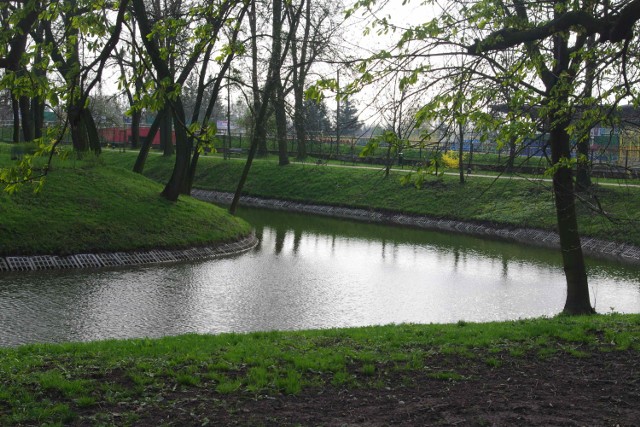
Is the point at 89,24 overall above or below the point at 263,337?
above

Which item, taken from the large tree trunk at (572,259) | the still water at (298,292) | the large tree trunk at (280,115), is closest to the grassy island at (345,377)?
A: the large tree trunk at (572,259)

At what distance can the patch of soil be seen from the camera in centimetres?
606

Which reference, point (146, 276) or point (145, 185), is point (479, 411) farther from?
point (145, 185)

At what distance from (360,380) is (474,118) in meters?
3.33

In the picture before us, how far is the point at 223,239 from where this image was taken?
75.2 ft

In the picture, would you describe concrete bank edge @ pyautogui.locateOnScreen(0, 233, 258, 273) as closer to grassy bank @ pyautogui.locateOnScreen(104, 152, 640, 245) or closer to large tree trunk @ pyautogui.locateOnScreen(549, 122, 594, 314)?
grassy bank @ pyautogui.locateOnScreen(104, 152, 640, 245)

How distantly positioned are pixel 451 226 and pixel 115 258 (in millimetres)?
17698

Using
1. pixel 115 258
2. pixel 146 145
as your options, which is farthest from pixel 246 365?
pixel 146 145

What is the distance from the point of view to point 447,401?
6.63 m

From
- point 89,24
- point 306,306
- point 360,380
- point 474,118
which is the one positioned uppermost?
point 89,24

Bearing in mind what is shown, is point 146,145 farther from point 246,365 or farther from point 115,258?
point 246,365

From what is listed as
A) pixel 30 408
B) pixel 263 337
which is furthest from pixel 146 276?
pixel 30 408

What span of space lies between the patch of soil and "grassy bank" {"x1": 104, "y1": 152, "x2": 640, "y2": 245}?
17489 millimetres

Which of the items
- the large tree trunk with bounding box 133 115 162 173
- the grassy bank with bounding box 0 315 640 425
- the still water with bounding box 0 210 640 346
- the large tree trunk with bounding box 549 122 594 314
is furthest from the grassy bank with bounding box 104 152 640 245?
the grassy bank with bounding box 0 315 640 425
